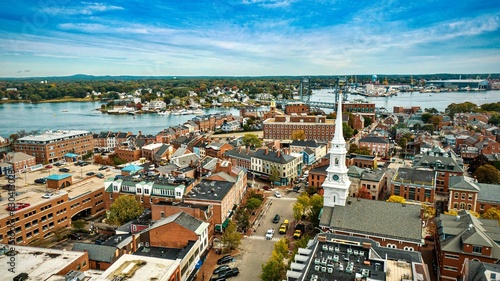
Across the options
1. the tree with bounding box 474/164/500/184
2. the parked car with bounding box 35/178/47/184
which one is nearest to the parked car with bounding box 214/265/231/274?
the parked car with bounding box 35/178/47/184

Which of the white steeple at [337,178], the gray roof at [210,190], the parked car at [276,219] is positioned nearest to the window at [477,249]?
the white steeple at [337,178]

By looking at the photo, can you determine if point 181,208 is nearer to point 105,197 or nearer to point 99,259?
point 99,259

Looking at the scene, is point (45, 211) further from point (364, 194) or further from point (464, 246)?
point (464, 246)

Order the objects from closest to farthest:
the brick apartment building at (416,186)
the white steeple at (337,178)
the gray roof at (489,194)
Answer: the white steeple at (337,178) < the gray roof at (489,194) < the brick apartment building at (416,186)

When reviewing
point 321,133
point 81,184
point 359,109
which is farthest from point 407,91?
point 81,184

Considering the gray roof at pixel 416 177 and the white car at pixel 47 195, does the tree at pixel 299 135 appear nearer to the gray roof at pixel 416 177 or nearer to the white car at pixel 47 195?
the gray roof at pixel 416 177

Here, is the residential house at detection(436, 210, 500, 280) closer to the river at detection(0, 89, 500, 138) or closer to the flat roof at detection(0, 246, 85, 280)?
the flat roof at detection(0, 246, 85, 280)
